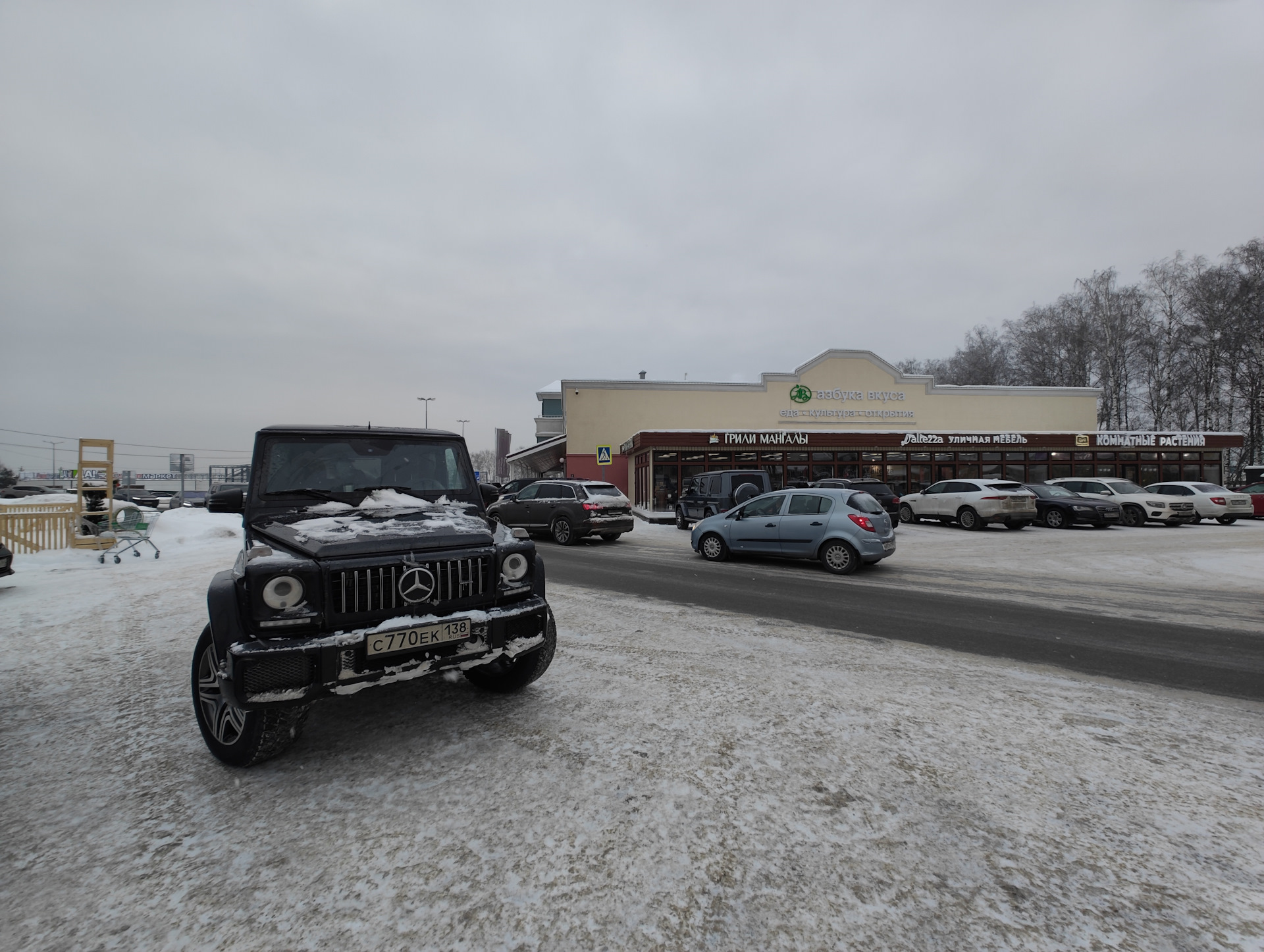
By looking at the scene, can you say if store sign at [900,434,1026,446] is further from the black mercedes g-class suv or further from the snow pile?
the black mercedes g-class suv

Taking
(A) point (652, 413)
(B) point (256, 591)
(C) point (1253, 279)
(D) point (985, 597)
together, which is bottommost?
(D) point (985, 597)

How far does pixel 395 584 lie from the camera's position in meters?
3.23

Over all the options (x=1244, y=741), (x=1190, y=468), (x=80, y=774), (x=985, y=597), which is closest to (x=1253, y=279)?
(x=1190, y=468)

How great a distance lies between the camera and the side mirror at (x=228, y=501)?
4180 millimetres

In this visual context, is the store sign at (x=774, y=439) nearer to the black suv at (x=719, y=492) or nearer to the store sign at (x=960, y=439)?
the store sign at (x=960, y=439)

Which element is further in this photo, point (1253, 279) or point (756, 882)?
point (1253, 279)

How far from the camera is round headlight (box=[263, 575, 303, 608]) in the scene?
295 centimetres

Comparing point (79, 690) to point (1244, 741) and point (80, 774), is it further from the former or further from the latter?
point (1244, 741)

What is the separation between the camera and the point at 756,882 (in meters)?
2.31

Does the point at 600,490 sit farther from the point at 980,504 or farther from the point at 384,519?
the point at 980,504

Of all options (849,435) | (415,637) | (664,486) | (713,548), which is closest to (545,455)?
(664,486)

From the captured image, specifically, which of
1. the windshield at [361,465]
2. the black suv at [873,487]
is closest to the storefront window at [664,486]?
the black suv at [873,487]

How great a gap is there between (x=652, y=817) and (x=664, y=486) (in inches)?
938

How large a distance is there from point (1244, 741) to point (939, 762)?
6.77 ft
